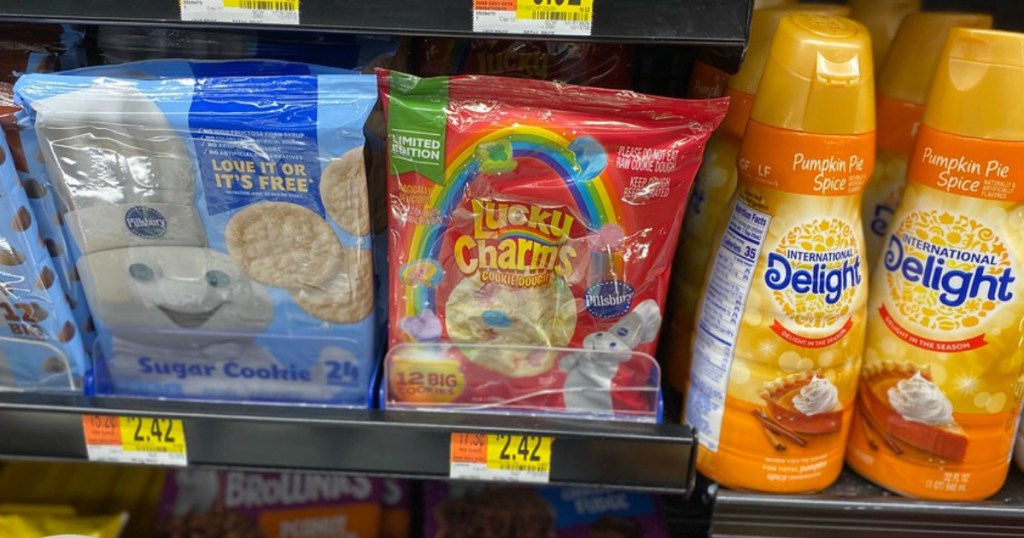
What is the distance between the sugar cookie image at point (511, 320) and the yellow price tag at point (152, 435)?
315 millimetres

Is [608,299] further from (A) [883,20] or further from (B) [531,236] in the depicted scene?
(A) [883,20]

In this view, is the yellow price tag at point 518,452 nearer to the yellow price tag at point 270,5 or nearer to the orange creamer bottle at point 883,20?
the yellow price tag at point 270,5

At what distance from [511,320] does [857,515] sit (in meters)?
0.46

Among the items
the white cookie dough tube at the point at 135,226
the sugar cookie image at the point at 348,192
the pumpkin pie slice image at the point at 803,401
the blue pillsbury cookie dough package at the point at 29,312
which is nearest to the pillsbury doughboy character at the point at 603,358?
the pumpkin pie slice image at the point at 803,401

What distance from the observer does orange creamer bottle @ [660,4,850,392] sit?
912 millimetres

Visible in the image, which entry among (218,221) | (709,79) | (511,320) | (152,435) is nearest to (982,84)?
(709,79)

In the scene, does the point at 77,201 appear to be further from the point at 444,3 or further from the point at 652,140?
the point at 652,140

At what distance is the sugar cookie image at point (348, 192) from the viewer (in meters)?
0.79

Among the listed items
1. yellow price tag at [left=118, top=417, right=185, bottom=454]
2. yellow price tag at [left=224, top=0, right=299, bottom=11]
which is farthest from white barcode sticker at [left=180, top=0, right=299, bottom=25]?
yellow price tag at [left=118, top=417, right=185, bottom=454]

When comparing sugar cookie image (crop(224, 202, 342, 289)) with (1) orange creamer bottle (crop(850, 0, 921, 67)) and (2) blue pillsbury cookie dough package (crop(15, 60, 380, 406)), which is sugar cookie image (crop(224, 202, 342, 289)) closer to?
(2) blue pillsbury cookie dough package (crop(15, 60, 380, 406))

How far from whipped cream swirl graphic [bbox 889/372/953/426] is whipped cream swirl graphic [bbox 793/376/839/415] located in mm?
73

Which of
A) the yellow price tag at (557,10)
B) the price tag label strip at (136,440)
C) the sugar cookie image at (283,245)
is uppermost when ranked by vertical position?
the yellow price tag at (557,10)

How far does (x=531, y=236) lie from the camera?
832 mm

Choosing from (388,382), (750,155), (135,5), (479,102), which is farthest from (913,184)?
(135,5)
